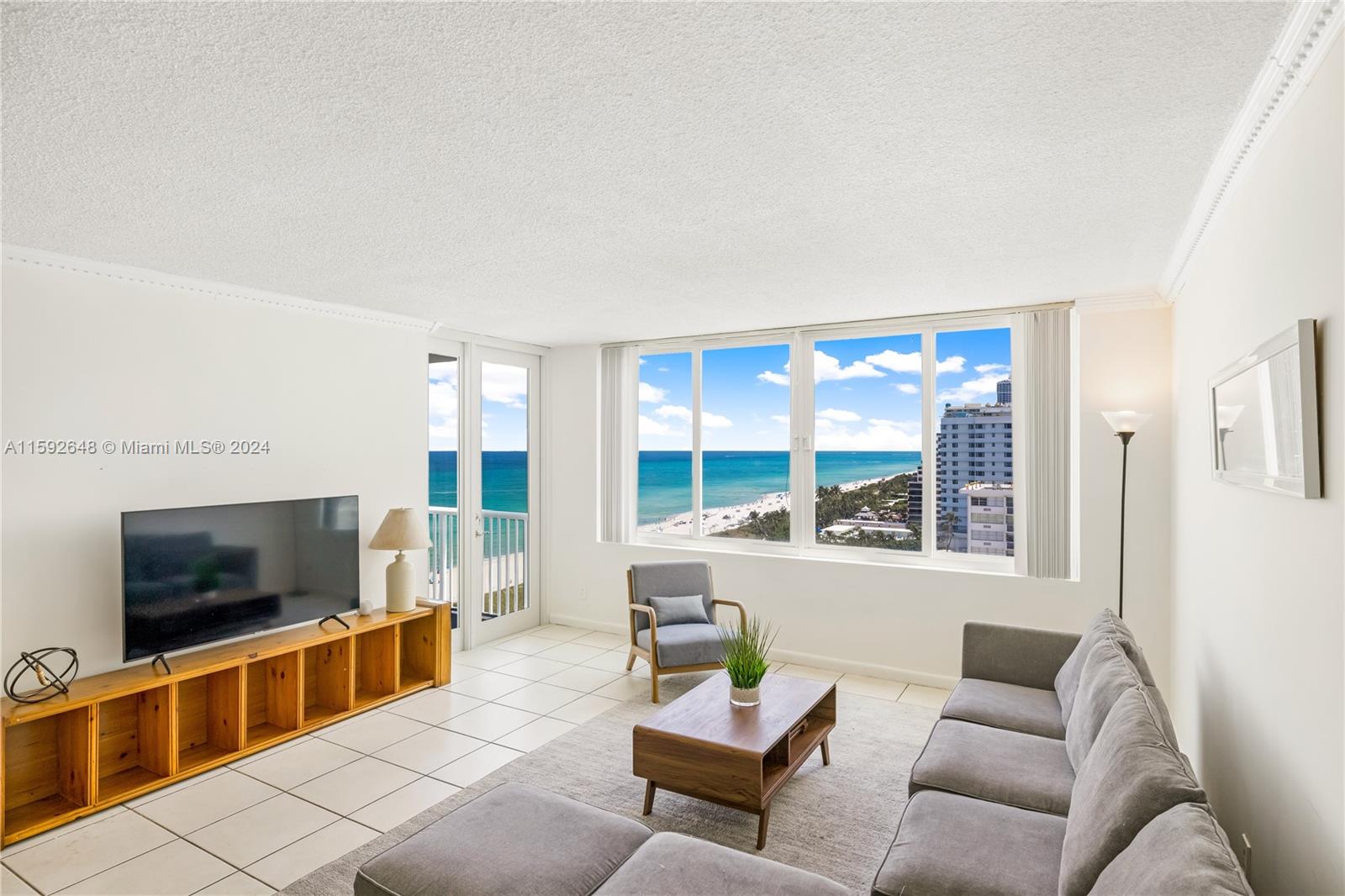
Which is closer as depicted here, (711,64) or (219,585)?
(711,64)

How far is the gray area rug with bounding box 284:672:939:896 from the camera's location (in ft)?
9.24

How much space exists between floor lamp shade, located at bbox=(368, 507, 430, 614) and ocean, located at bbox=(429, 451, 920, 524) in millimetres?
912

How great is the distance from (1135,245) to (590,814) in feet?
10.9

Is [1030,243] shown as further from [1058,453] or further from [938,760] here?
[938,760]

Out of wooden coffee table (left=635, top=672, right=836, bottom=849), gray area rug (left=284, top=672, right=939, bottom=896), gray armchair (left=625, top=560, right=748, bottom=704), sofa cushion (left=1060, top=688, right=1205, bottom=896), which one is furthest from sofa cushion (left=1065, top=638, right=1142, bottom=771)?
gray armchair (left=625, top=560, right=748, bottom=704)

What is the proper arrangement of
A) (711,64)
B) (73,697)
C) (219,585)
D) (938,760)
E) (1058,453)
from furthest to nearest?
(1058,453), (219,585), (73,697), (938,760), (711,64)

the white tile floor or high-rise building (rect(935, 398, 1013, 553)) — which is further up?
high-rise building (rect(935, 398, 1013, 553))

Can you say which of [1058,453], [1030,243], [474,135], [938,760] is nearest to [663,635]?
[938,760]

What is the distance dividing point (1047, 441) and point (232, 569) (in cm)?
490

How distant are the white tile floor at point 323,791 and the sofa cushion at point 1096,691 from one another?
200 centimetres

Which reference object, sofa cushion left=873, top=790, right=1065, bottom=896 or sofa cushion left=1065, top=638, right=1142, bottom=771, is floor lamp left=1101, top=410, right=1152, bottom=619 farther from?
sofa cushion left=873, top=790, right=1065, bottom=896

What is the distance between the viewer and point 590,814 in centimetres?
232

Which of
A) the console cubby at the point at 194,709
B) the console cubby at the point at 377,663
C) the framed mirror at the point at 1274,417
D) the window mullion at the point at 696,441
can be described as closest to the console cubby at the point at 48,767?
the console cubby at the point at 194,709

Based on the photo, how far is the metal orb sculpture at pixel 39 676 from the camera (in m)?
3.11
